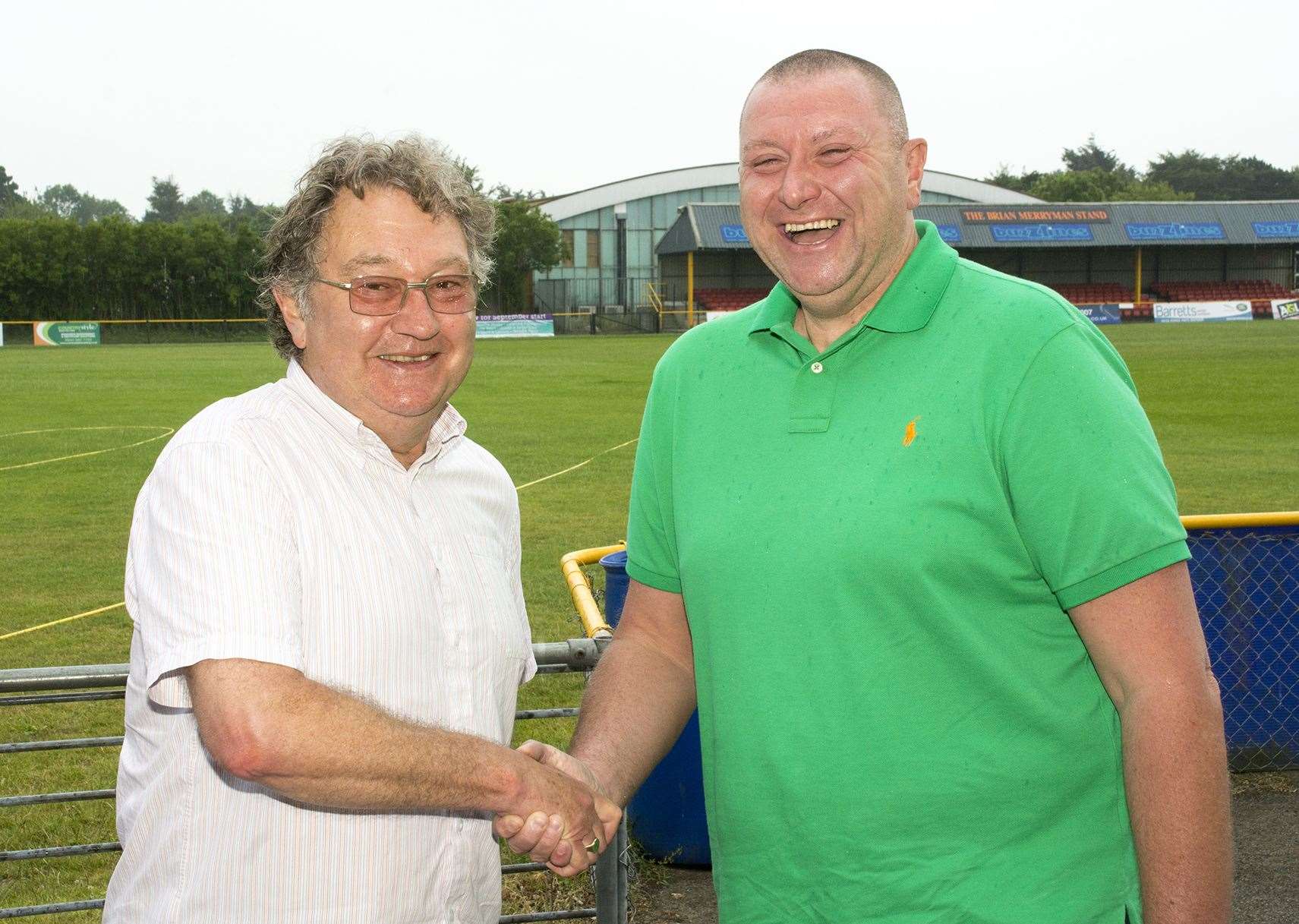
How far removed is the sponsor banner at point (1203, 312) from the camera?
5831 cm

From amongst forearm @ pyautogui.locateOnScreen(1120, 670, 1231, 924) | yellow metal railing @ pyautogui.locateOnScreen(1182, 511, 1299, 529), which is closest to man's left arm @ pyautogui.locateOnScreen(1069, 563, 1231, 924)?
forearm @ pyautogui.locateOnScreen(1120, 670, 1231, 924)

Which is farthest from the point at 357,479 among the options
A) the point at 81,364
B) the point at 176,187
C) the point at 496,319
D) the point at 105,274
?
the point at 176,187

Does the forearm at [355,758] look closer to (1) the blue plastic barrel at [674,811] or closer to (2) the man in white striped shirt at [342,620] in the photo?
(2) the man in white striped shirt at [342,620]

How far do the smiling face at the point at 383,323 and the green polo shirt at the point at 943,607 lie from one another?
0.71 meters

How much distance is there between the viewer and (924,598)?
7.06 ft

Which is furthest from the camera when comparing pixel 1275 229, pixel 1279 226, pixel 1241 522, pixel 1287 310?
pixel 1279 226

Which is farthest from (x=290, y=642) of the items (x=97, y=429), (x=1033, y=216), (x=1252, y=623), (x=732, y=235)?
(x=1033, y=216)

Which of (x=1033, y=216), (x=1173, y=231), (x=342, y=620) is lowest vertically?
(x=342, y=620)

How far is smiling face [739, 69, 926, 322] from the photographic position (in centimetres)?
243

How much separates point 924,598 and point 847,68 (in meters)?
1.01

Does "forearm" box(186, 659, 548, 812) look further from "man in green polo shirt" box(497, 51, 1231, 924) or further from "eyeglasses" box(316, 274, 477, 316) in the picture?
"eyeglasses" box(316, 274, 477, 316)

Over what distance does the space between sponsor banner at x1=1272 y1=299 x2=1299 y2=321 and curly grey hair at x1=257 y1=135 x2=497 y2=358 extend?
60238 mm

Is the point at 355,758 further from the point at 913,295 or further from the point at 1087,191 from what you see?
the point at 1087,191

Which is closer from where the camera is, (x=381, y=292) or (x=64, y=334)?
(x=381, y=292)
